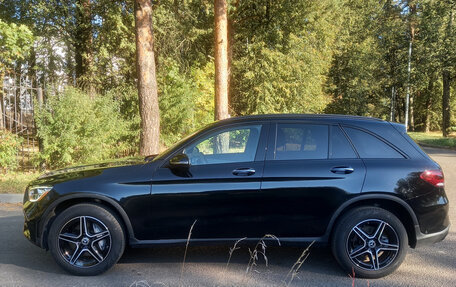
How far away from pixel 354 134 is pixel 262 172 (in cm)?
116

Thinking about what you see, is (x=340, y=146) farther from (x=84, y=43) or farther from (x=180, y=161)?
(x=84, y=43)

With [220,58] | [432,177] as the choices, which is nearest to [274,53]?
[220,58]

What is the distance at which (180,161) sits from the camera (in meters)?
3.84

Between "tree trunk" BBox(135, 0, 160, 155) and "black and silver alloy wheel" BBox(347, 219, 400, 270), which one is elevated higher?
"tree trunk" BBox(135, 0, 160, 155)

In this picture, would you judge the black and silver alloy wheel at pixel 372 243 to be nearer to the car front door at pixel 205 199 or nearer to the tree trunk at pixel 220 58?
the car front door at pixel 205 199

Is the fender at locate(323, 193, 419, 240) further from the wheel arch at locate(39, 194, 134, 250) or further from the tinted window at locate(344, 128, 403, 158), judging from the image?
the wheel arch at locate(39, 194, 134, 250)

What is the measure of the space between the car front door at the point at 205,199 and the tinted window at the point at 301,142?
0.31 metres

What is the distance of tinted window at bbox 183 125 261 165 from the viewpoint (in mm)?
4035

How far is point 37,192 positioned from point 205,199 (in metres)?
1.86

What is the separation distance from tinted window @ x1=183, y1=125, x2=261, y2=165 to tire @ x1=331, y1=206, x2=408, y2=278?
126 centimetres

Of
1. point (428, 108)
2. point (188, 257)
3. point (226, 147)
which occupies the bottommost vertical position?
point (188, 257)

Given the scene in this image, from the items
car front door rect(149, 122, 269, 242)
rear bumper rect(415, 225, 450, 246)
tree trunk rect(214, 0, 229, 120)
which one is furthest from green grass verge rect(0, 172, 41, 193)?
rear bumper rect(415, 225, 450, 246)

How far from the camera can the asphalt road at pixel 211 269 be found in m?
3.73

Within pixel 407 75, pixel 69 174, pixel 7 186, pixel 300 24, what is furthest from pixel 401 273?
pixel 407 75
